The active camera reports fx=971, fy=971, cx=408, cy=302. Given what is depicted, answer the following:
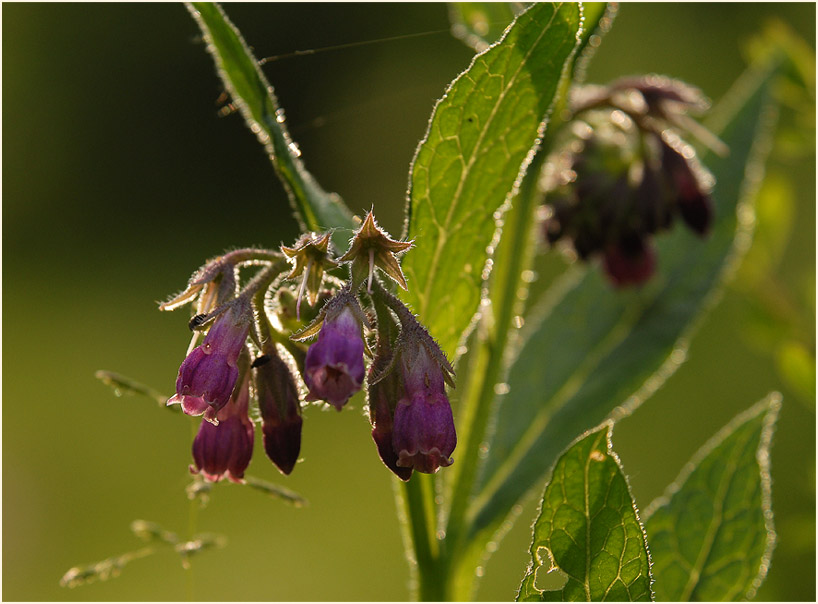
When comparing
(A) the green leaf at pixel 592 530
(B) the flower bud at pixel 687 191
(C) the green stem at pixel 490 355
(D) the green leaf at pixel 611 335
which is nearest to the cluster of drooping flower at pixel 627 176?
(B) the flower bud at pixel 687 191

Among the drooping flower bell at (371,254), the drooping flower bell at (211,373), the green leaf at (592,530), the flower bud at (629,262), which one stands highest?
the flower bud at (629,262)

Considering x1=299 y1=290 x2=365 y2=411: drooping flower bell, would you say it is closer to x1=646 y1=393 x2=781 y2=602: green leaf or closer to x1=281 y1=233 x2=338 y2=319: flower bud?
x1=281 y1=233 x2=338 y2=319: flower bud

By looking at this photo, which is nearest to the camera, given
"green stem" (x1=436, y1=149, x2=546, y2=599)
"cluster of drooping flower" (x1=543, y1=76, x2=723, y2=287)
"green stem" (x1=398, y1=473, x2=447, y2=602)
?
"green stem" (x1=398, y1=473, x2=447, y2=602)

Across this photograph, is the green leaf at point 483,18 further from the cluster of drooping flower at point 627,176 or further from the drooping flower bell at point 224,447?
the drooping flower bell at point 224,447

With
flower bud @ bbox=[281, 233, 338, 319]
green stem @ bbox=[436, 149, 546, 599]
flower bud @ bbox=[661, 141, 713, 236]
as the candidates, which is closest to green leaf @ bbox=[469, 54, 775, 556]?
green stem @ bbox=[436, 149, 546, 599]

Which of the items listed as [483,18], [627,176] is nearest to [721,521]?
[627,176]

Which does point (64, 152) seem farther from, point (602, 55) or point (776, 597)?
point (776, 597)
